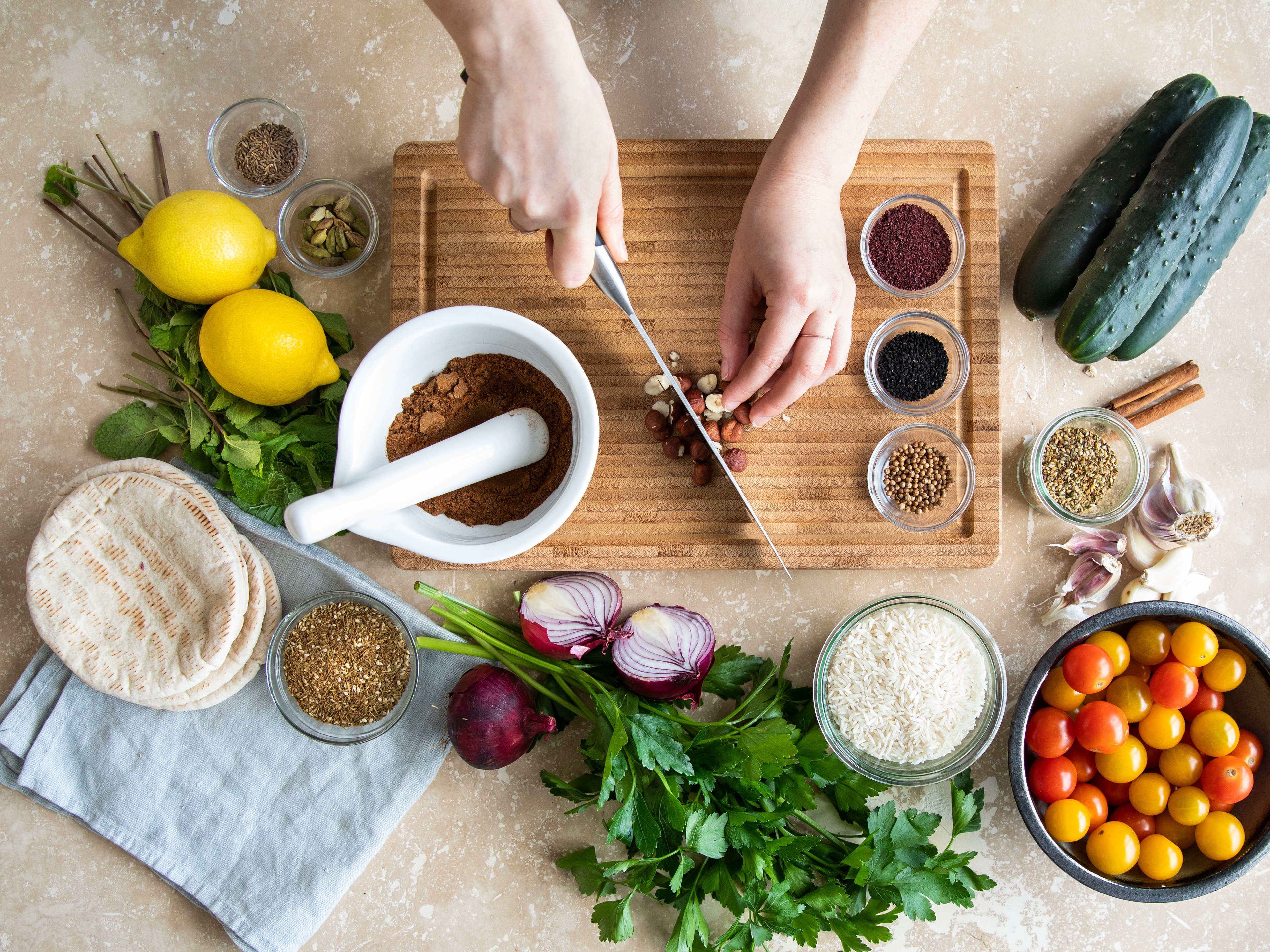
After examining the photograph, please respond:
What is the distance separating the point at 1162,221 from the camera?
52.6 inches

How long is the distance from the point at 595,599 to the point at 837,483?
17.9 inches

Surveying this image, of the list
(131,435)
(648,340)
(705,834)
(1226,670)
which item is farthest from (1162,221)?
(131,435)

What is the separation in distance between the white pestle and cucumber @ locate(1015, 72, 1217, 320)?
883 mm

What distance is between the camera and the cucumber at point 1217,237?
54.0 inches

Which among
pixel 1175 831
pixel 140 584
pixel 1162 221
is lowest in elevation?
pixel 1175 831

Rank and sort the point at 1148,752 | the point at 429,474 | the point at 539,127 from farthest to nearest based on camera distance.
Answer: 1. the point at 1148,752
2. the point at 429,474
3. the point at 539,127

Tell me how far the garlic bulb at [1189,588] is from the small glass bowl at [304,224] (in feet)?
5.09

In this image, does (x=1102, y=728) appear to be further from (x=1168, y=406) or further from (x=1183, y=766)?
(x=1168, y=406)

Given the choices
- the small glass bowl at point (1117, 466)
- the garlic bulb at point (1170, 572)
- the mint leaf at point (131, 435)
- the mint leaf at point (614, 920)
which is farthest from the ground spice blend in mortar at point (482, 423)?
the garlic bulb at point (1170, 572)

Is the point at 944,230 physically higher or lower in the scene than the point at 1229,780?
higher

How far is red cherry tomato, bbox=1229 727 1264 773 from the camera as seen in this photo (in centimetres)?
137

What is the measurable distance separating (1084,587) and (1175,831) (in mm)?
425

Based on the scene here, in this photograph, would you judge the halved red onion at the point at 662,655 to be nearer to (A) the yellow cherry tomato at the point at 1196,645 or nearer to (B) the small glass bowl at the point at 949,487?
(B) the small glass bowl at the point at 949,487

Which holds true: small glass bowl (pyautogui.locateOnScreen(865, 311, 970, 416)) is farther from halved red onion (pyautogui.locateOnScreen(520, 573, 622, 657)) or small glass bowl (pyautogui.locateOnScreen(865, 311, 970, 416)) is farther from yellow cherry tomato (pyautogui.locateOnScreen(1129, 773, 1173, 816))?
yellow cherry tomato (pyautogui.locateOnScreen(1129, 773, 1173, 816))
